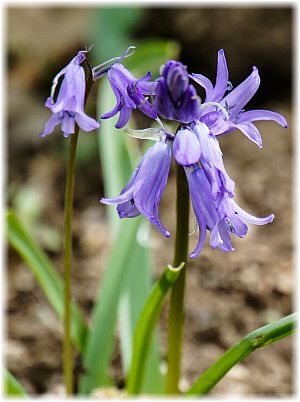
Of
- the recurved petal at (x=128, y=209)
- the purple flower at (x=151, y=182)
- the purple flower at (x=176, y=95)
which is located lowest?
the recurved petal at (x=128, y=209)

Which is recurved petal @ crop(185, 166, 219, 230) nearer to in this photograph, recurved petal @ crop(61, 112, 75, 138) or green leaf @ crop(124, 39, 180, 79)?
recurved petal @ crop(61, 112, 75, 138)

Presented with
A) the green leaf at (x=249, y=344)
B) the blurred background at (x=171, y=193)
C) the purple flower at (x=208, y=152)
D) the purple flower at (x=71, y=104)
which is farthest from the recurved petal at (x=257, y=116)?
the blurred background at (x=171, y=193)

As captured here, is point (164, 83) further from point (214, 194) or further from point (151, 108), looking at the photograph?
point (214, 194)

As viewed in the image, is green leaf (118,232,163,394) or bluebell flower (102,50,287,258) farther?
green leaf (118,232,163,394)

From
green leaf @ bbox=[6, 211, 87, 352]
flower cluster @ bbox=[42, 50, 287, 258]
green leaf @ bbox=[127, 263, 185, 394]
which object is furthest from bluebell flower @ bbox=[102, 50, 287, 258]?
green leaf @ bbox=[6, 211, 87, 352]

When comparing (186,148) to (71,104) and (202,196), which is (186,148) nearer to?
(202,196)

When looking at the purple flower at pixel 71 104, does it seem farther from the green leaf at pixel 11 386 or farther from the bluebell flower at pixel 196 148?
the green leaf at pixel 11 386
